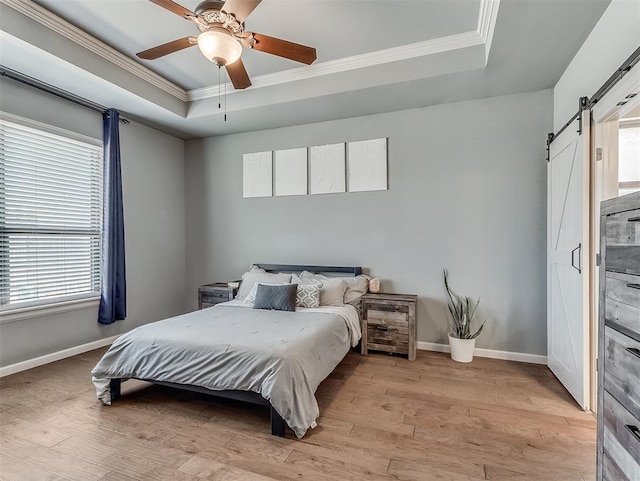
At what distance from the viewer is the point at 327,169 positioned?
4.21 m

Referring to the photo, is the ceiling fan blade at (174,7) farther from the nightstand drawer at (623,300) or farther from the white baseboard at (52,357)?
the white baseboard at (52,357)

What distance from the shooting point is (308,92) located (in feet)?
11.6

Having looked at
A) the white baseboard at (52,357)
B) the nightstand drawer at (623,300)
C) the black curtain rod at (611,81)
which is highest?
the black curtain rod at (611,81)

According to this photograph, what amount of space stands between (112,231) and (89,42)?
6.50 ft

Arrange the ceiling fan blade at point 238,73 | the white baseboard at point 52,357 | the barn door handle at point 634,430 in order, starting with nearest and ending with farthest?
the barn door handle at point 634,430 < the ceiling fan blade at point 238,73 < the white baseboard at point 52,357

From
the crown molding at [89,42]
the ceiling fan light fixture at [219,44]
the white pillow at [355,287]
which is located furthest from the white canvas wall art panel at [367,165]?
the crown molding at [89,42]

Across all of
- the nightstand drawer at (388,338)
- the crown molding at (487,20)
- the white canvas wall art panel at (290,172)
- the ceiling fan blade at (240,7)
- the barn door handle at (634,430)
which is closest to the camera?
the barn door handle at (634,430)

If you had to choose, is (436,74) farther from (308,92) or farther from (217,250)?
(217,250)

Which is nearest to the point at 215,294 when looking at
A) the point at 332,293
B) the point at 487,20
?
A: the point at 332,293

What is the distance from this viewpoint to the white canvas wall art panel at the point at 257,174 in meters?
4.55

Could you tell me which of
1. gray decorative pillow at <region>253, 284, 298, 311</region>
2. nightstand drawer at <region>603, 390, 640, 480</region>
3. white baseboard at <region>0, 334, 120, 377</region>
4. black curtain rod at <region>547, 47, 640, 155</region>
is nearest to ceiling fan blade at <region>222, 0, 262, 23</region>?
black curtain rod at <region>547, 47, 640, 155</region>

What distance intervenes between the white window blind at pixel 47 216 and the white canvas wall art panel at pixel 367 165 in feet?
10.3

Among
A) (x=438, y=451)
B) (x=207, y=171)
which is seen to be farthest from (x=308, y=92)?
(x=438, y=451)

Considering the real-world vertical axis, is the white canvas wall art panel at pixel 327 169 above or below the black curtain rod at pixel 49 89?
below
